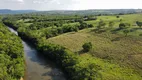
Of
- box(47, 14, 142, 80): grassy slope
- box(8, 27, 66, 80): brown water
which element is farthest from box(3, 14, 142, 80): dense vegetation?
box(8, 27, 66, 80): brown water

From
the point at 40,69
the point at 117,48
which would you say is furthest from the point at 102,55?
the point at 40,69

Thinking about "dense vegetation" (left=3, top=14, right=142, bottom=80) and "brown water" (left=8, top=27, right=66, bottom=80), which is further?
"brown water" (left=8, top=27, right=66, bottom=80)

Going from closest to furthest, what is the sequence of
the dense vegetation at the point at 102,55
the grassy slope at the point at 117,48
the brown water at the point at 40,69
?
the dense vegetation at the point at 102,55, the brown water at the point at 40,69, the grassy slope at the point at 117,48

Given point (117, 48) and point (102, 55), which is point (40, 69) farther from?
point (117, 48)

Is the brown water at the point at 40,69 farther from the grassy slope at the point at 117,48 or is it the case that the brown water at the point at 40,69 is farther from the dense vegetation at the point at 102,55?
the grassy slope at the point at 117,48

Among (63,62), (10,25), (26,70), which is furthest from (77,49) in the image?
(10,25)

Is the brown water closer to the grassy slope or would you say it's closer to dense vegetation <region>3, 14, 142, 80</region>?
dense vegetation <region>3, 14, 142, 80</region>

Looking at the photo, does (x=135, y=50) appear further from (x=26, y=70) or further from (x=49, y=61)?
(x=26, y=70)

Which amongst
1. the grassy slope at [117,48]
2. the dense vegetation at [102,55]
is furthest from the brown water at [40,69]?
the grassy slope at [117,48]
